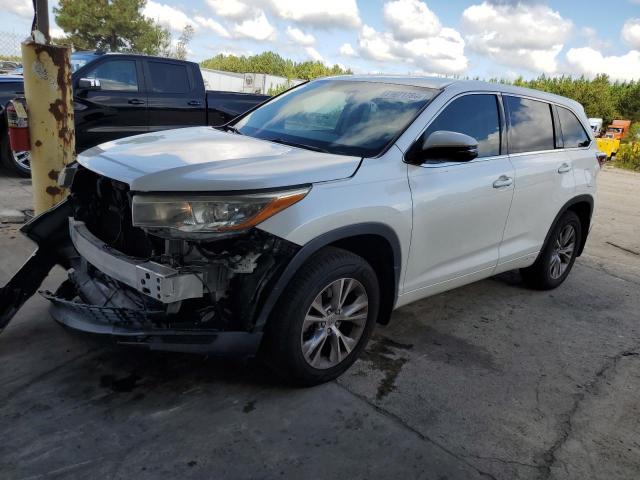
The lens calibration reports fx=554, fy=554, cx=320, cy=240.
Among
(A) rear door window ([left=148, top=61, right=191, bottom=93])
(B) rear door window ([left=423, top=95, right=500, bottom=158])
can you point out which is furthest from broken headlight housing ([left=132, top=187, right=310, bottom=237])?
(A) rear door window ([left=148, top=61, right=191, bottom=93])

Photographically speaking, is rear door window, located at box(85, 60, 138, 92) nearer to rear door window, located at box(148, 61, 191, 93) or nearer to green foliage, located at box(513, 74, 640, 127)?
rear door window, located at box(148, 61, 191, 93)

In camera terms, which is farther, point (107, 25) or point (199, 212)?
point (107, 25)

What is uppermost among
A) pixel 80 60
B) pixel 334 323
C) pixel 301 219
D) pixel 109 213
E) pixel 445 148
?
pixel 80 60

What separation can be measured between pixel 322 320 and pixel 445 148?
1193 mm

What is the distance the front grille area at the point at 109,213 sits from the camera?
9.46 feet

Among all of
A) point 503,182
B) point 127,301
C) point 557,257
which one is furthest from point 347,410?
point 557,257

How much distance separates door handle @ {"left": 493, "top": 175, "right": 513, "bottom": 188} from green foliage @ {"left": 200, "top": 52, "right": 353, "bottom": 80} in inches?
1733

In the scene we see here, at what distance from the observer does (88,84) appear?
7223mm

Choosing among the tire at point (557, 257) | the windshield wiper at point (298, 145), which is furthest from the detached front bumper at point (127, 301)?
the tire at point (557, 257)

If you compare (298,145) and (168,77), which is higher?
(168,77)

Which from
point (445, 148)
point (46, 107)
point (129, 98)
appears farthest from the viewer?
point (129, 98)

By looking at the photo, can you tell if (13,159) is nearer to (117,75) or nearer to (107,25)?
(117,75)

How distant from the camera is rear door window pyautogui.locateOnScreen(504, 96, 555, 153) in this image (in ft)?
13.5

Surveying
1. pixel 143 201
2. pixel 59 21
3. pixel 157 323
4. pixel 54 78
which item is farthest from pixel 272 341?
pixel 59 21
